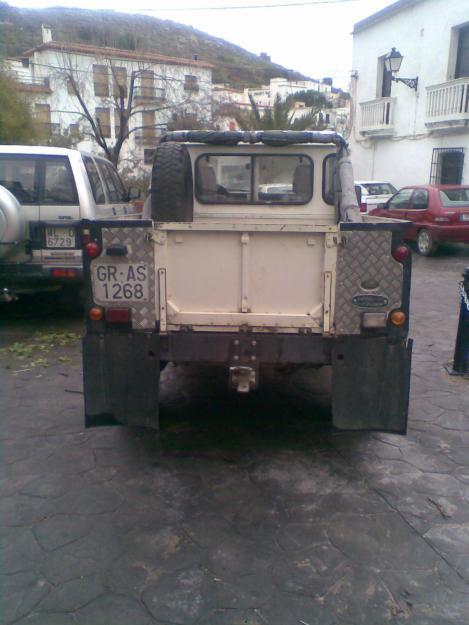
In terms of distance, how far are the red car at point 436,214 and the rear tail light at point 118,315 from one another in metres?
10.0

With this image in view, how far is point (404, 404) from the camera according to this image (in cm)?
369

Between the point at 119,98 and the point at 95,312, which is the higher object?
the point at 119,98

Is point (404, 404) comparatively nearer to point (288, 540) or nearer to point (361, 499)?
point (361, 499)

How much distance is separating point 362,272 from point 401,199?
11567 mm

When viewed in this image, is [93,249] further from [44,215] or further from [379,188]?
[379,188]

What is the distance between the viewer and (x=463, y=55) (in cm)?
1775

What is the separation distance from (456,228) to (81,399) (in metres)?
10.3

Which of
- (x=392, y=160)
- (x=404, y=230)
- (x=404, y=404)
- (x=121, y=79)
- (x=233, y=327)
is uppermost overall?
(x=121, y=79)

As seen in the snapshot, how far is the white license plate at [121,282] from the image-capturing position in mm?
3645

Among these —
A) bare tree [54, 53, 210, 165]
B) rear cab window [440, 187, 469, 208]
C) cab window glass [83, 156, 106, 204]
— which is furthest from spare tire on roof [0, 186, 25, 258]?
bare tree [54, 53, 210, 165]

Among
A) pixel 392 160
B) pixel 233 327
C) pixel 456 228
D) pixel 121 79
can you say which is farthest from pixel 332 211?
pixel 121 79

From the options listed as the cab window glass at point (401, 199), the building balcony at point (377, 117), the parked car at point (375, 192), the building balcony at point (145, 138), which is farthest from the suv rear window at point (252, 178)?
the building balcony at point (145, 138)

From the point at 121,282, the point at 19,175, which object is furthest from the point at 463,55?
the point at 121,282

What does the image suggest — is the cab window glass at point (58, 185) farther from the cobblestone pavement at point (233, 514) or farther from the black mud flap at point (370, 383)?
the black mud flap at point (370, 383)
